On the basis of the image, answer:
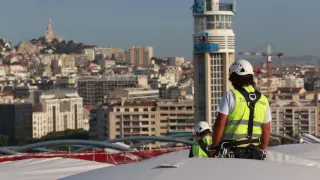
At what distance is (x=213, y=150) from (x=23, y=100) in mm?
70090

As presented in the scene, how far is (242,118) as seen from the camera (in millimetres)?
3562

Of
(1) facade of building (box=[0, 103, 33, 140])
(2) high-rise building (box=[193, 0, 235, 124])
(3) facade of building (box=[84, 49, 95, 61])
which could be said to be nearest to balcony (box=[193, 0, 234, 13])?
(2) high-rise building (box=[193, 0, 235, 124])

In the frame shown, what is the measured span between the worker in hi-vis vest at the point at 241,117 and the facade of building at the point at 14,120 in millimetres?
60134

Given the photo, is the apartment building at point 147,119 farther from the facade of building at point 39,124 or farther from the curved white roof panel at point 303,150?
the curved white roof panel at point 303,150

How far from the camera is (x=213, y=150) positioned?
364cm

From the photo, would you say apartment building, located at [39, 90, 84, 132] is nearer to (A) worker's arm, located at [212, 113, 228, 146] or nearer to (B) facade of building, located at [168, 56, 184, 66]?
(B) facade of building, located at [168, 56, 184, 66]

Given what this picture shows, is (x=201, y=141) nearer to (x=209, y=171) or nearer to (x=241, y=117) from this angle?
(x=241, y=117)

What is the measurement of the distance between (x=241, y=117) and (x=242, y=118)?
0.01 m

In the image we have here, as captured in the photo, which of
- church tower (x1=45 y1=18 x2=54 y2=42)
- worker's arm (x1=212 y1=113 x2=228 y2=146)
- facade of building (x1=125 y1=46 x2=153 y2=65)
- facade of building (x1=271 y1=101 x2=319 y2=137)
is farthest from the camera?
church tower (x1=45 y1=18 x2=54 y2=42)

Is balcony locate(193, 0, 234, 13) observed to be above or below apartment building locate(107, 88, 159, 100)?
above

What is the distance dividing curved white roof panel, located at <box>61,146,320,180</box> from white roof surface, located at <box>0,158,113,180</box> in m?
0.86

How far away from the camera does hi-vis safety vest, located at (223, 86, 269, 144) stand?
3.54 meters

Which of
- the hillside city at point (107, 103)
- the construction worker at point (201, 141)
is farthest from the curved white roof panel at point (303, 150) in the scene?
the hillside city at point (107, 103)

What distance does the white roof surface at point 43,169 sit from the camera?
165 inches
